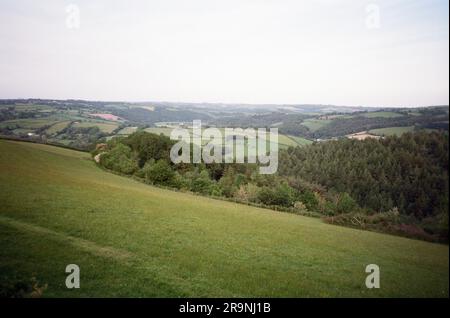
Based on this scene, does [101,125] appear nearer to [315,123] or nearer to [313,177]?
[313,177]

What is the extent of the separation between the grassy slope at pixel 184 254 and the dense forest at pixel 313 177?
958 cm

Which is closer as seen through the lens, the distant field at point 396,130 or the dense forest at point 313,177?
the distant field at point 396,130

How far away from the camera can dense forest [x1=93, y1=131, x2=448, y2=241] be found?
Result: 43.2 metres

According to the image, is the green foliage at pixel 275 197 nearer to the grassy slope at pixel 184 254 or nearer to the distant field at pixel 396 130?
the distant field at pixel 396 130

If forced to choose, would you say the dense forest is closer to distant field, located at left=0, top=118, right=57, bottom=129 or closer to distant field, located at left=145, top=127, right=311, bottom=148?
distant field, located at left=145, top=127, right=311, bottom=148

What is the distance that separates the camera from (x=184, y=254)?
14.3 metres

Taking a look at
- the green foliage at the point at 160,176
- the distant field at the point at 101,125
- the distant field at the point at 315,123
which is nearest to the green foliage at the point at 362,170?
the distant field at the point at 315,123

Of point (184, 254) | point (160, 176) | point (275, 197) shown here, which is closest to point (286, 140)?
point (275, 197)

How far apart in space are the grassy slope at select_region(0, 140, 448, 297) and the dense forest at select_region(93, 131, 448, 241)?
9.58 metres

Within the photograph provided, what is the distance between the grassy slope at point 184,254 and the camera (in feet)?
35.2

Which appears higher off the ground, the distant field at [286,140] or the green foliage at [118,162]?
the distant field at [286,140]

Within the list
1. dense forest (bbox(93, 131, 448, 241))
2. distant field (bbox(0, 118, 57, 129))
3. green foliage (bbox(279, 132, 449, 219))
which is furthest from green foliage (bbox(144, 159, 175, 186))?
green foliage (bbox(279, 132, 449, 219))

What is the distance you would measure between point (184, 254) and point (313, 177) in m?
73.7
